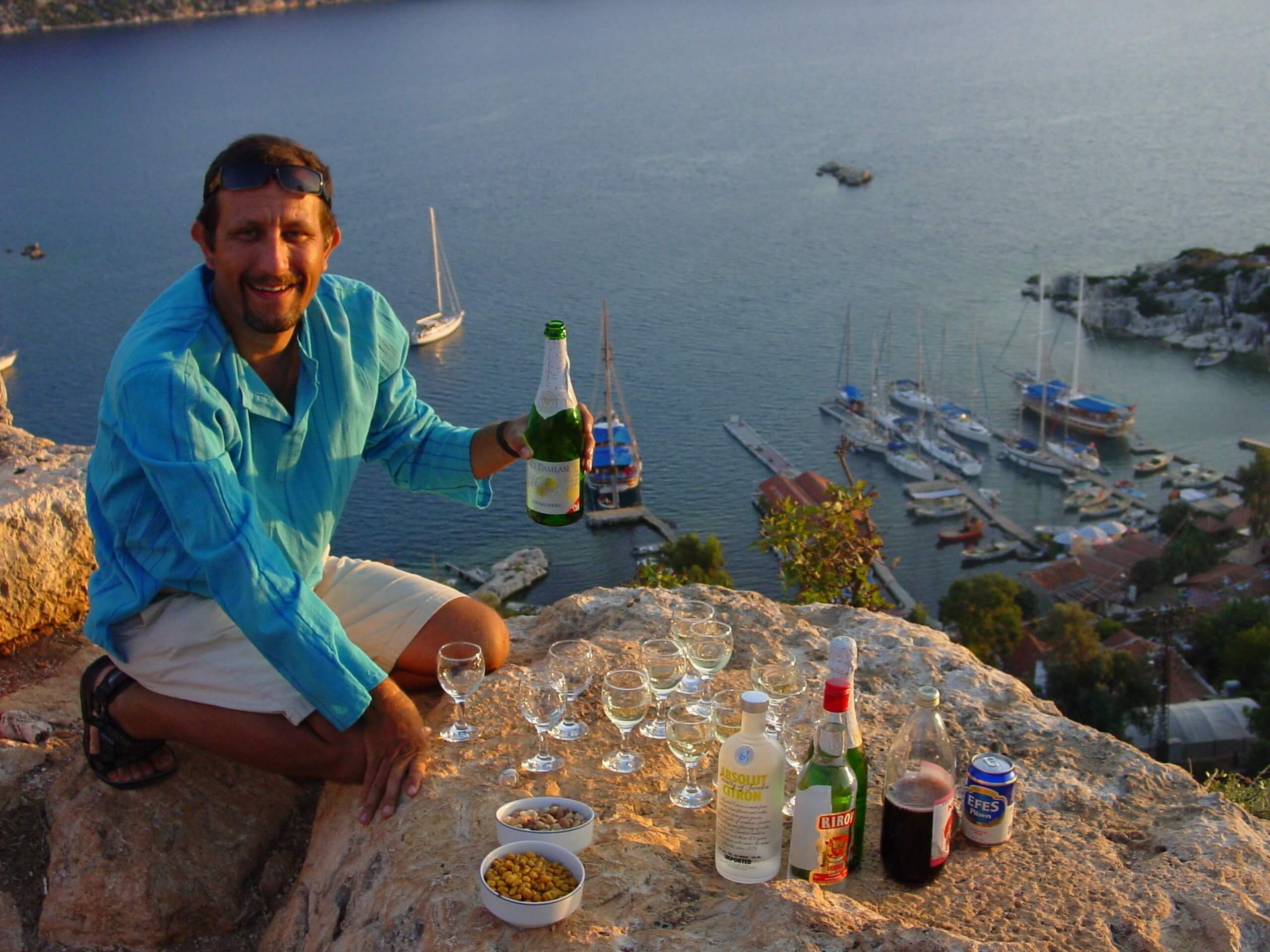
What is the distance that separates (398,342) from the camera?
3.19 m

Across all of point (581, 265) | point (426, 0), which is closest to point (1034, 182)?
point (581, 265)

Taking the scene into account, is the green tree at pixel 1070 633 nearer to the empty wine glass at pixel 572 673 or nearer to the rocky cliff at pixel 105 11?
the empty wine glass at pixel 572 673

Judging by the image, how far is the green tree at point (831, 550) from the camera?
579 cm

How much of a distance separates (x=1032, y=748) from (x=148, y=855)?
2.16 metres

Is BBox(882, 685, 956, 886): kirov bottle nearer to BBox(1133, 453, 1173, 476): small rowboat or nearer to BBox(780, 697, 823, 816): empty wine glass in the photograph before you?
BBox(780, 697, 823, 816): empty wine glass

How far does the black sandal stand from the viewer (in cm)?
280

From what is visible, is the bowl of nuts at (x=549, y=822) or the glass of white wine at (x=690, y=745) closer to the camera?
the bowl of nuts at (x=549, y=822)

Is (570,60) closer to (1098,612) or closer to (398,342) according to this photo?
(1098,612)

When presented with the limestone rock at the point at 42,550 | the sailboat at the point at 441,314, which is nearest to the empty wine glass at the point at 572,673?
the limestone rock at the point at 42,550

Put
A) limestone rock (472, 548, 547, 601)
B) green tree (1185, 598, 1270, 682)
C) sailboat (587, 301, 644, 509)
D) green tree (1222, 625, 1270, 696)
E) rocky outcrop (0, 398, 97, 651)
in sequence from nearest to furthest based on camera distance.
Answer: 1. rocky outcrop (0, 398, 97, 651)
2. green tree (1222, 625, 1270, 696)
3. limestone rock (472, 548, 547, 601)
4. green tree (1185, 598, 1270, 682)
5. sailboat (587, 301, 644, 509)

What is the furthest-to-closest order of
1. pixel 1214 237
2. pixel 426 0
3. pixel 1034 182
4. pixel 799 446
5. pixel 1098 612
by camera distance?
pixel 426 0, pixel 1034 182, pixel 1214 237, pixel 799 446, pixel 1098 612

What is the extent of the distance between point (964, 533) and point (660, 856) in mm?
26072

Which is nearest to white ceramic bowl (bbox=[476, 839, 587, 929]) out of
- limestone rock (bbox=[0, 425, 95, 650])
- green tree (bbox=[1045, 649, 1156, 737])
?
limestone rock (bbox=[0, 425, 95, 650])

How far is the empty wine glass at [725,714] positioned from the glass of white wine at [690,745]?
0.03 m
